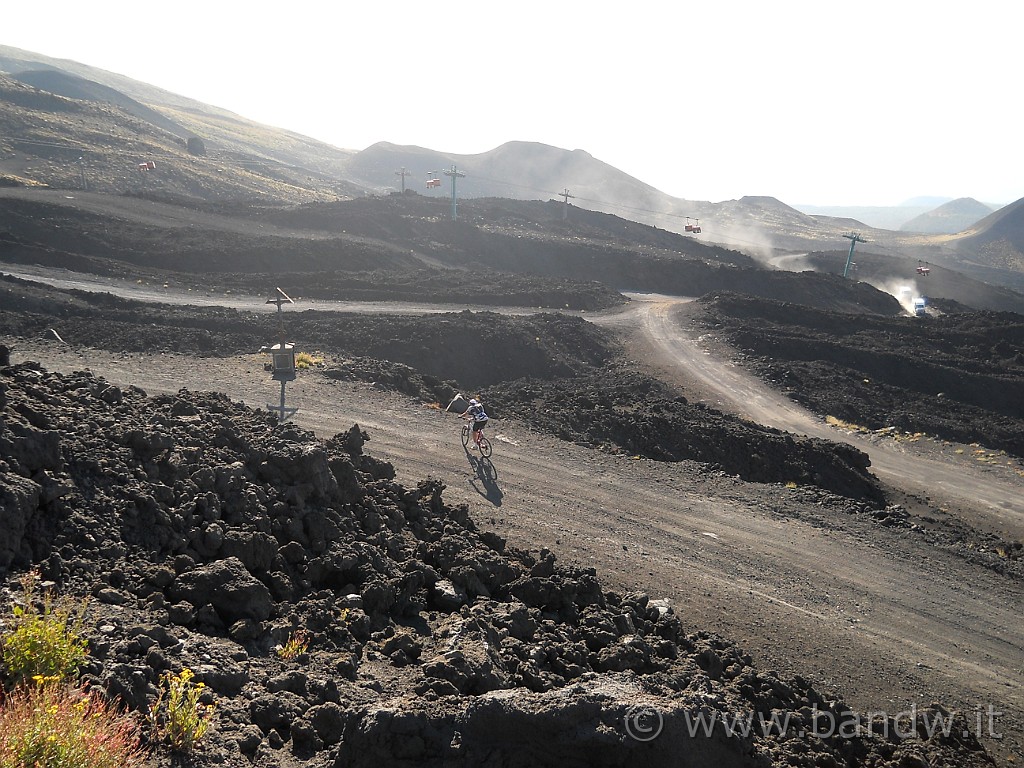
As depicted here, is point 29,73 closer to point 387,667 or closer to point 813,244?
point 813,244

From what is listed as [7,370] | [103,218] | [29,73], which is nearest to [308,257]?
[103,218]

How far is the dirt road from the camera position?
10.9 metres

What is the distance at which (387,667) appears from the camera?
22.4 ft

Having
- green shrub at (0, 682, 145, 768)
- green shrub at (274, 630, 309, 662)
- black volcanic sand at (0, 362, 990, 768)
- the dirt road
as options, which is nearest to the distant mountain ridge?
the dirt road

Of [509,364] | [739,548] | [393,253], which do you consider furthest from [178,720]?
[393,253]

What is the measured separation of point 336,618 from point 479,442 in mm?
9122

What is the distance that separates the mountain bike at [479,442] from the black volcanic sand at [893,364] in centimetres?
1794

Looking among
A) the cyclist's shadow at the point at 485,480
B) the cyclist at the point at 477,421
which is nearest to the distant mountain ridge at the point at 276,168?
the cyclist at the point at 477,421

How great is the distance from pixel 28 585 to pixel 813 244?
12966 centimetres

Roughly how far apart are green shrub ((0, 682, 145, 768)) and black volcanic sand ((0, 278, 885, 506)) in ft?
51.6

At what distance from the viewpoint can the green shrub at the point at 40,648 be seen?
14.9ft

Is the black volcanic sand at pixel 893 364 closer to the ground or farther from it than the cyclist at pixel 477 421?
farther from it

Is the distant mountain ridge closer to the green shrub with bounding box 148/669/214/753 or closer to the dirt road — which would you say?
the dirt road

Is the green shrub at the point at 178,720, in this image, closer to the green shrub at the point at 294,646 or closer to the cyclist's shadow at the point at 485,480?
the green shrub at the point at 294,646
